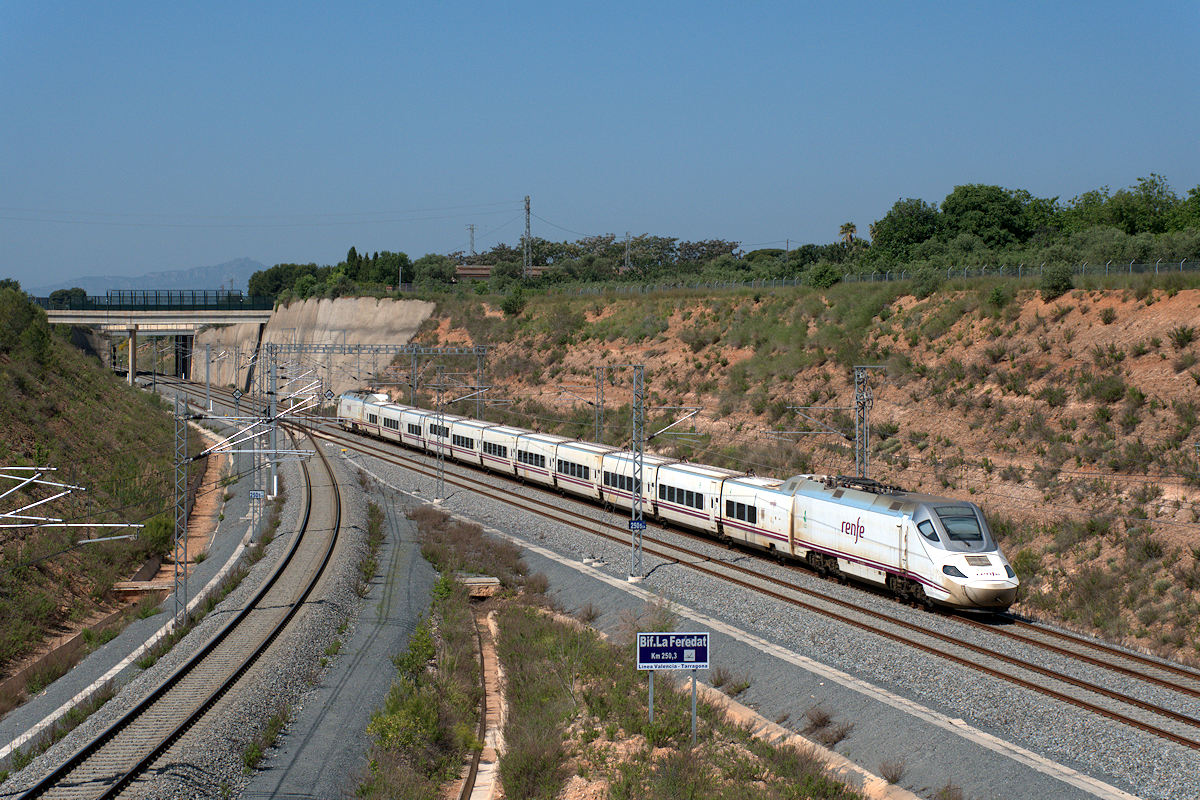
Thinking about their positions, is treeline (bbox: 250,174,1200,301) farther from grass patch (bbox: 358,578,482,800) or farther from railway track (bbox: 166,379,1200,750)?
grass patch (bbox: 358,578,482,800)

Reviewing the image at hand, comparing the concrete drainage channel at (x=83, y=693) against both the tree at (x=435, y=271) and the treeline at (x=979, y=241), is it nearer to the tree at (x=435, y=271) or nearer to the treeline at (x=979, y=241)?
the treeline at (x=979, y=241)

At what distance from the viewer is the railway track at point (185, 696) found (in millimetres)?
14711

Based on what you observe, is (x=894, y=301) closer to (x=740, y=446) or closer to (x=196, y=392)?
(x=740, y=446)

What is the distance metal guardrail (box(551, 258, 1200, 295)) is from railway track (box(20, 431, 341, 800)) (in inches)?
1450

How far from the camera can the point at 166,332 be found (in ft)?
355

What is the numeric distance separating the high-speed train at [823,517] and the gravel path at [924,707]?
102cm

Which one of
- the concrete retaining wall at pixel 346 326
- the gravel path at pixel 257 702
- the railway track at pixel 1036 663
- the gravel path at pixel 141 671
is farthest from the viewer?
the concrete retaining wall at pixel 346 326

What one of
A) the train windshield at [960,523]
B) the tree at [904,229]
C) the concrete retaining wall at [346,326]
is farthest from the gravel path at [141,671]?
the concrete retaining wall at [346,326]

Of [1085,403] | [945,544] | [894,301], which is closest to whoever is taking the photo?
[945,544]

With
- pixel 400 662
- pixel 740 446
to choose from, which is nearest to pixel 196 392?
pixel 740 446

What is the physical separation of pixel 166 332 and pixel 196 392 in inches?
648

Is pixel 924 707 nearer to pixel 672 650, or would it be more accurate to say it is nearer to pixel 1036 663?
pixel 1036 663

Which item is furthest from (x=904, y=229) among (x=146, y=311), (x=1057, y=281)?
(x=146, y=311)

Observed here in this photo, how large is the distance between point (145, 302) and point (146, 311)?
232cm
